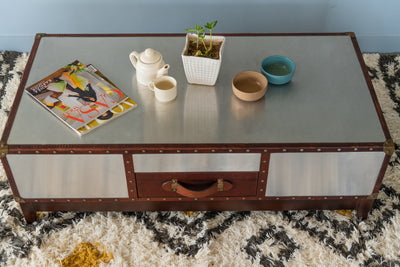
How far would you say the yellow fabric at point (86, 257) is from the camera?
145 cm

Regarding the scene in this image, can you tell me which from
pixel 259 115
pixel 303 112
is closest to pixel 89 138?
pixel 259 115

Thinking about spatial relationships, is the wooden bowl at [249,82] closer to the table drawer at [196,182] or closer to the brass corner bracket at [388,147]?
the table drawer at [196,182]

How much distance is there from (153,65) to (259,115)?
14.1 inches

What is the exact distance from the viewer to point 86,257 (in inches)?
57.6

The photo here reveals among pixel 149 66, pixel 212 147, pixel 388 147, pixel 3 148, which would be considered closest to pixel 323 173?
pixel 388 147

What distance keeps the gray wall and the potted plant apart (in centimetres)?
53

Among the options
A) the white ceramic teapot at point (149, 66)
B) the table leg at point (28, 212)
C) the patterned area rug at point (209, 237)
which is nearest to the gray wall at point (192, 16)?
the white ceramic teapot at point (149, 66)

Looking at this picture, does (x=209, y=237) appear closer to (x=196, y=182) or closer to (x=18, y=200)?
(x=196, y=182)

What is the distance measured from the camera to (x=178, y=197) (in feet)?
4.90

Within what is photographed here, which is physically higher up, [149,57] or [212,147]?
[149,57]

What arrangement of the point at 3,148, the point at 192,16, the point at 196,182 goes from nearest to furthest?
the point at 3,148
the point at 196,182
the point at 192,16

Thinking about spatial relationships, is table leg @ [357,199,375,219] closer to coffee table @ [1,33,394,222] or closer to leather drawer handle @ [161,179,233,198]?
coffee table @ [1,33,394,222]

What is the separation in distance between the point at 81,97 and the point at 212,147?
450 millimetres

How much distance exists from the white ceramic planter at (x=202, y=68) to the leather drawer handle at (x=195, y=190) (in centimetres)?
32
